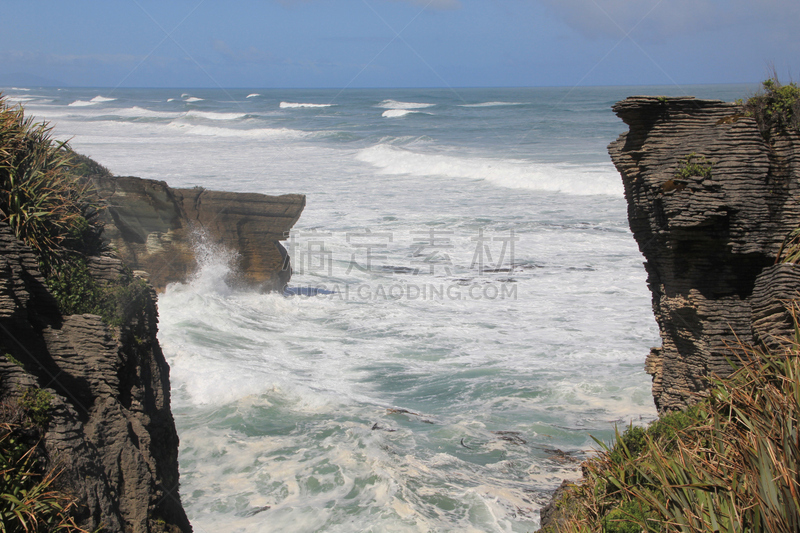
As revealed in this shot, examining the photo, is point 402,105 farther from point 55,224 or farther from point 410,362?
point 55,224

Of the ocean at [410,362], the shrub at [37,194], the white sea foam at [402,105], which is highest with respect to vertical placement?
the white sea foam at [402,105]

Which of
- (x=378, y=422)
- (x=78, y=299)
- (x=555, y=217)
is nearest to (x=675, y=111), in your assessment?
(x=378, y=422)

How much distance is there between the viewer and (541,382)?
10953mm

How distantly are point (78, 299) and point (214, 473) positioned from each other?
11.2 ft

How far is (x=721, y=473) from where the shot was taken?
457 cm

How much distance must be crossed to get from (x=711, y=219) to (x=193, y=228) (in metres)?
11.1

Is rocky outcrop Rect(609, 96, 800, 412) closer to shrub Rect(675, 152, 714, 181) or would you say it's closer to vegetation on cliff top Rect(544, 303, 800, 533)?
shrub Rect(675, 152, 714, 181)

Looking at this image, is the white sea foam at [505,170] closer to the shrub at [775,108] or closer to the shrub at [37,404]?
the shrub at [775,108]

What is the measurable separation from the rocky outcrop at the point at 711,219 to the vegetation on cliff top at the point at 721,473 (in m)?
1.00

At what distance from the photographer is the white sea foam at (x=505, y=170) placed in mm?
30406

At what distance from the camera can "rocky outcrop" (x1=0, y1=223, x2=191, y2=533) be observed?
4.66 metres

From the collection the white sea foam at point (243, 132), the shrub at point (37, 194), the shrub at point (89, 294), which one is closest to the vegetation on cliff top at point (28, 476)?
the shrub at point (89, 294)

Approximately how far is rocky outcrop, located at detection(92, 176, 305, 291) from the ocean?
0.39m

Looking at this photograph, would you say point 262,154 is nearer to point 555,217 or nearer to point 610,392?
point 555,217
